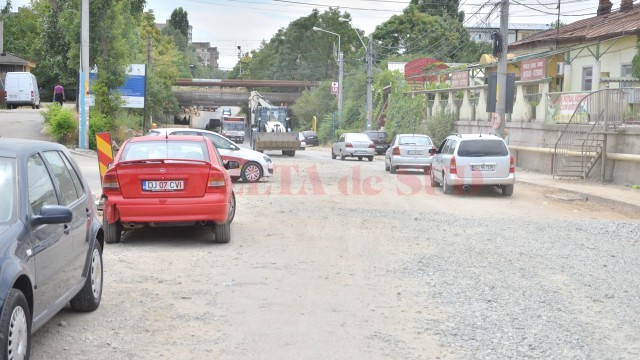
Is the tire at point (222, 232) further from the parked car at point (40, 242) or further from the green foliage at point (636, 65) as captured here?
the green foliage at point (636, 65)

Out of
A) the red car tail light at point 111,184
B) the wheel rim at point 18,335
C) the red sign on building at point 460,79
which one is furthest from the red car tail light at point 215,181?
the red sign on building at point 460,79

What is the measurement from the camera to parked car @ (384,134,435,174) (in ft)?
96.6

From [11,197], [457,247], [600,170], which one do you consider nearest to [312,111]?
[600,170]

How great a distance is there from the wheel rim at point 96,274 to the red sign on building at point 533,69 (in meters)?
30.9

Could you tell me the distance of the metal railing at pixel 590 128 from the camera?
2475 centimetres

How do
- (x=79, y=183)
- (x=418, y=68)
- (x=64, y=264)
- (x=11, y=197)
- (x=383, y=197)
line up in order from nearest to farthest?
(x=11, y=197) < (x=64, y=264) < (x=79, y=183) < (x=383, y=197) < (x=418, y=68)

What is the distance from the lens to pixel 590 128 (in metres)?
25.8

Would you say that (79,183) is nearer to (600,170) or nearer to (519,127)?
(600,170)

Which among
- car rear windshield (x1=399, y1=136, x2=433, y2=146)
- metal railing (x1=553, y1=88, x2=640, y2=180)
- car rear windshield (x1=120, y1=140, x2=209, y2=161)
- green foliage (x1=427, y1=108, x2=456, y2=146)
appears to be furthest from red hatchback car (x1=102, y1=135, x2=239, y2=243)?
green foliage (x1=427, y1=108, x2=456, y2=146)

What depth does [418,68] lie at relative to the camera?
237 ft

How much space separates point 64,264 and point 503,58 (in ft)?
85.4

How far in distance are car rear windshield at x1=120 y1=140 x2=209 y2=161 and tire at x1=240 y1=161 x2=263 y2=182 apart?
11486 millimetres

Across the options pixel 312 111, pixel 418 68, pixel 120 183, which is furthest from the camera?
pixel 312 111

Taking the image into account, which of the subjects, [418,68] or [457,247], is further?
[418,68]
